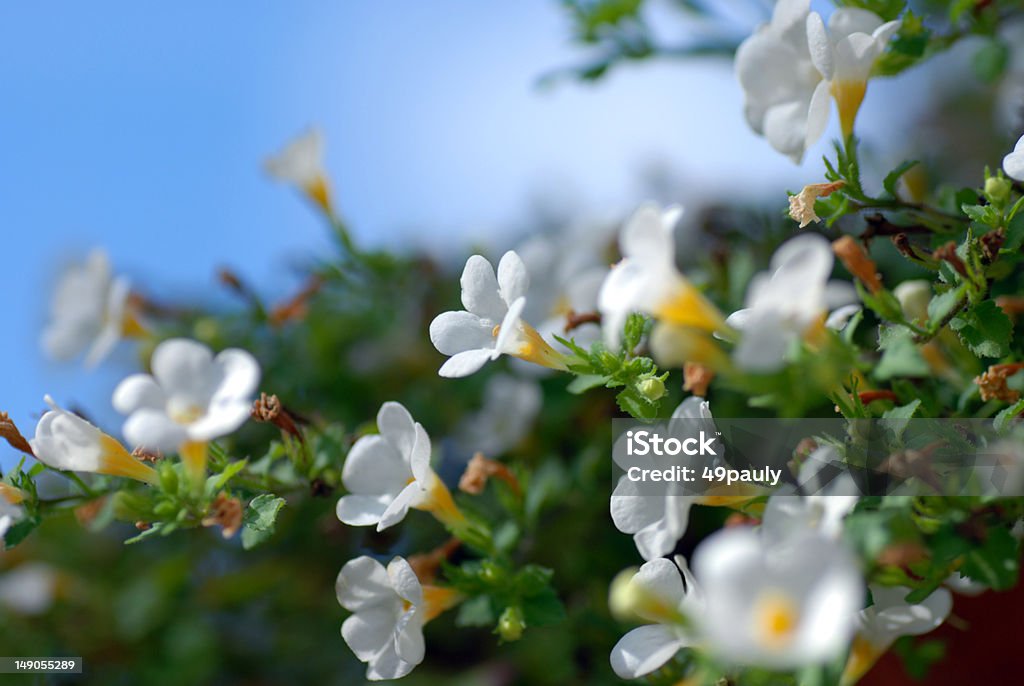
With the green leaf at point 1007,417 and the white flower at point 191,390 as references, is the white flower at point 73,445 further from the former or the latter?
the green leaf at point 1007,417

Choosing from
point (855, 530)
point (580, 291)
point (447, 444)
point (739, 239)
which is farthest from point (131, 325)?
point (855, 530)

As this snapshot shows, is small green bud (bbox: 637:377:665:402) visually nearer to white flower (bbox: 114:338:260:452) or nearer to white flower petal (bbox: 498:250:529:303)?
white flower petal (bbox: 498:250:529:303)

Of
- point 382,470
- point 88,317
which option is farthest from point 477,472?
point 88,317

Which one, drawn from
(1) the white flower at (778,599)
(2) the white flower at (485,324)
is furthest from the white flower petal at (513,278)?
(1) the white flower at (778,599)

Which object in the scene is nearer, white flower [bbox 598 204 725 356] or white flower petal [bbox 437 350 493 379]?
white flower [bbox 598 204 725 356]

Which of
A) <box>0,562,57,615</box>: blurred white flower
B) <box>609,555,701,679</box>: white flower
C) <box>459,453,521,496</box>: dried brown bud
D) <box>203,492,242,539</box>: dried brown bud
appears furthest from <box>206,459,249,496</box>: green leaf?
<box>0,562,57,615</box>: blurred white flower

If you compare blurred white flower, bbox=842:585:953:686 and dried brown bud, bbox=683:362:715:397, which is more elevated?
dried brown bud, bbox=683:362:715:397

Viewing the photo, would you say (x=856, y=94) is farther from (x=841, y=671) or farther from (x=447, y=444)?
(x=447, y=444)

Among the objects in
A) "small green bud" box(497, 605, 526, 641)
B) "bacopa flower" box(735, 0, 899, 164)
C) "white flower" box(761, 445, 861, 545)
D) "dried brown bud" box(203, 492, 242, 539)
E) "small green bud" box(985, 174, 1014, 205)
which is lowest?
"small green bud" box(497, 605, 526, 641)
